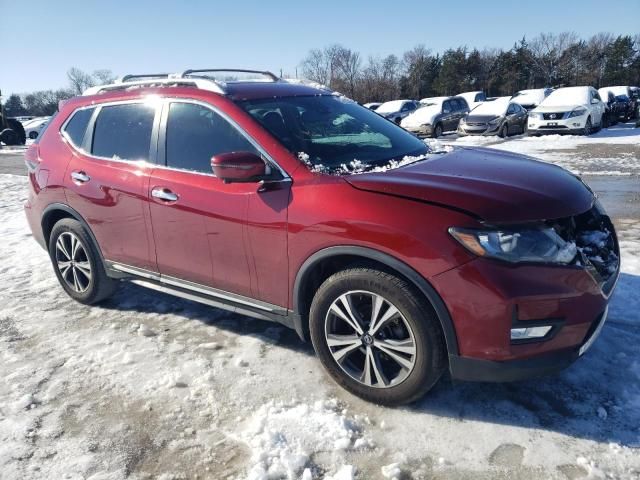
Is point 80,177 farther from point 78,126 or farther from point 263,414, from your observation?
point 263,414

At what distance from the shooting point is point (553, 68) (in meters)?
57.5

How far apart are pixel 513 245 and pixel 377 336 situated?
85 cm

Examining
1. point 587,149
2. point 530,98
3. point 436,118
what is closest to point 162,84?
point 587,149

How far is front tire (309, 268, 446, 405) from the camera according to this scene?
2.56 m

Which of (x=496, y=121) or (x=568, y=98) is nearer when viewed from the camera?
(x=568, y=98)

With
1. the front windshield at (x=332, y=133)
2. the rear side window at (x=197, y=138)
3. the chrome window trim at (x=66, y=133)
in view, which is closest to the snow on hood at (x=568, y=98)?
the front windshield at (x=332, y=133)

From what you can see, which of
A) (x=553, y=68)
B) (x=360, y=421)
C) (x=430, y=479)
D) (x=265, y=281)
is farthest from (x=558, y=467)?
(x=553, y=68)

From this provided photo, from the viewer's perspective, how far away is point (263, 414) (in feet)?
9.20

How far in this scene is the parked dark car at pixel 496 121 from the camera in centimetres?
1827

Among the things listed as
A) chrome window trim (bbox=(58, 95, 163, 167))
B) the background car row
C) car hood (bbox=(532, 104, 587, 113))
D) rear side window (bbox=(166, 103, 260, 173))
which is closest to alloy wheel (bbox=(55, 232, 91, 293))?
chrome window trim (bbox=(58, 95, 163, 167))

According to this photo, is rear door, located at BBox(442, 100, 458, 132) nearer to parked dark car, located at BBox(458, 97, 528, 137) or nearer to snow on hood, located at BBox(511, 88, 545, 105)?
parked dark car, located at BBox(458, 97, 528, 137)

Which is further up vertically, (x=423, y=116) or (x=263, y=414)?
(x=423, y=116)

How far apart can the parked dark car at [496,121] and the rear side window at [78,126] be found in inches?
646

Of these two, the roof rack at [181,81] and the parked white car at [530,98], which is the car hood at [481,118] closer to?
the parked white car at [530,98]
